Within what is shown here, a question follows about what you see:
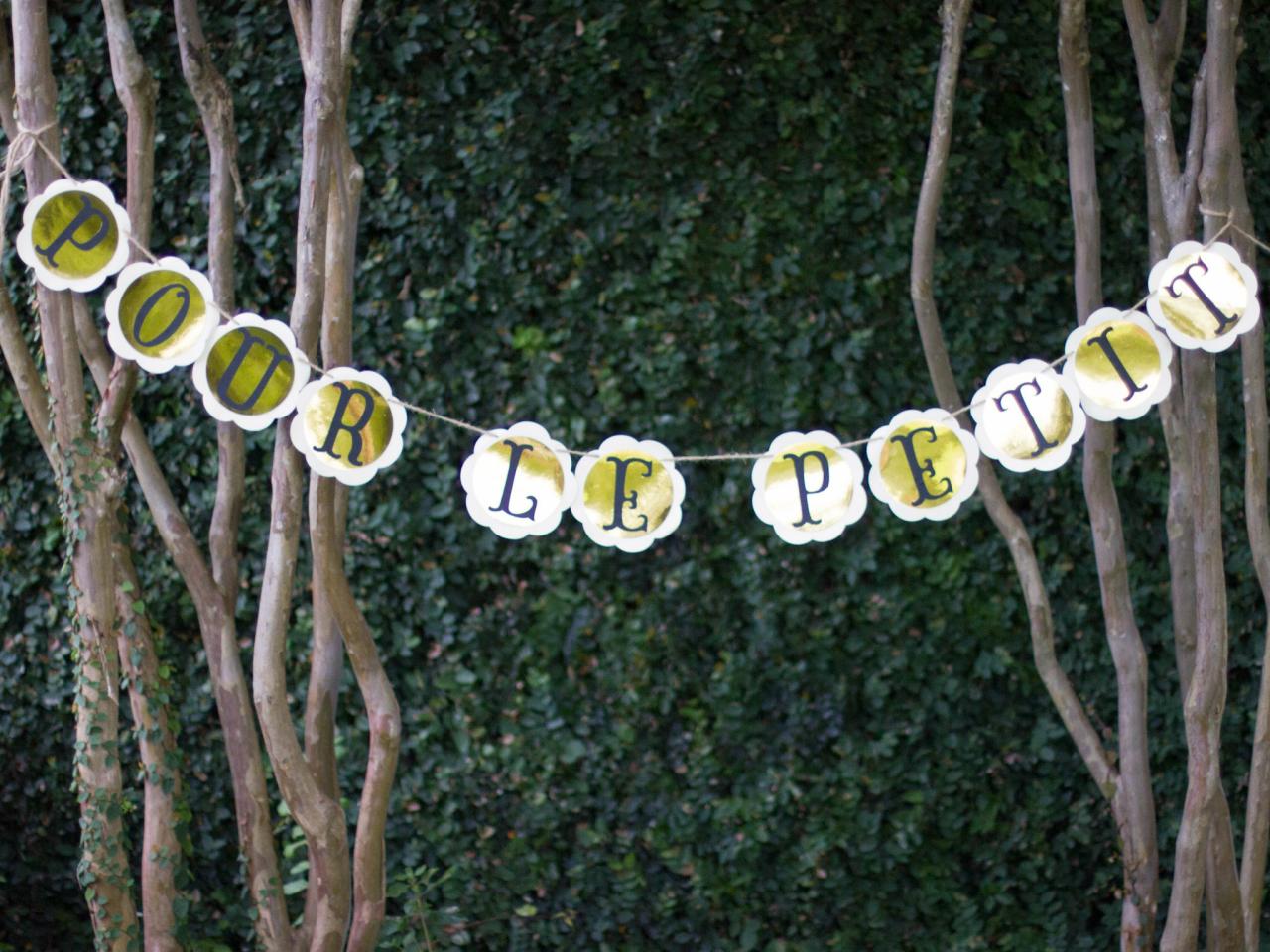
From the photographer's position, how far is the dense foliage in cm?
275

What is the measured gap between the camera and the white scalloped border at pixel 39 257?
1565 mm

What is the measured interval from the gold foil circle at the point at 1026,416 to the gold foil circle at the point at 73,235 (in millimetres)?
1087

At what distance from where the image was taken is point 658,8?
9.06 ft

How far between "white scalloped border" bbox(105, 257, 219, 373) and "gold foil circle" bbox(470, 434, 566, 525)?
1.17 ft

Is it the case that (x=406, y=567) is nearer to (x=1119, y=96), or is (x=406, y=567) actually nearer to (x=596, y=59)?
(x=596, y=59)

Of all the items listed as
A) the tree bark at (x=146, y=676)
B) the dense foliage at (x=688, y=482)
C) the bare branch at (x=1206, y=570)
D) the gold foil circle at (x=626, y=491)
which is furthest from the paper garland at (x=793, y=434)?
the dense foliage at (x=688, y=482)

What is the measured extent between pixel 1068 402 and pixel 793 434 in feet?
1.13

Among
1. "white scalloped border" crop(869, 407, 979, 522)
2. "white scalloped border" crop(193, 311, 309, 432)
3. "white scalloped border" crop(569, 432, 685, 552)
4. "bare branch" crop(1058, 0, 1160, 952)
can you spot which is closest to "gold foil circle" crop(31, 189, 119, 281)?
"white scalloped border" crop(193, 311, 309, 432)

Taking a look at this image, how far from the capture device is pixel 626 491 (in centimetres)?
167

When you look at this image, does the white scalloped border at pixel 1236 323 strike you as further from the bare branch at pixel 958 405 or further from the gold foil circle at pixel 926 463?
the bare branch at pixel 958 405

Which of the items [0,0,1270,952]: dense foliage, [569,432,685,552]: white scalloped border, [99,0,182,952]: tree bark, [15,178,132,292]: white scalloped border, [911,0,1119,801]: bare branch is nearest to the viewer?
[15,178,132,292]: white scalloped border

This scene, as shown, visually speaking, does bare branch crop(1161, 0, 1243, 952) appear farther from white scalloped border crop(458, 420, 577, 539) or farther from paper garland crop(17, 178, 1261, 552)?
white scalloped border crop(458, 420, 577, 539)

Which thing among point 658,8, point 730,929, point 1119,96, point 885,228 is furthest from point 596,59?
point 730,929

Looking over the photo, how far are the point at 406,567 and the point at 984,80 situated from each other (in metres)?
1.57
